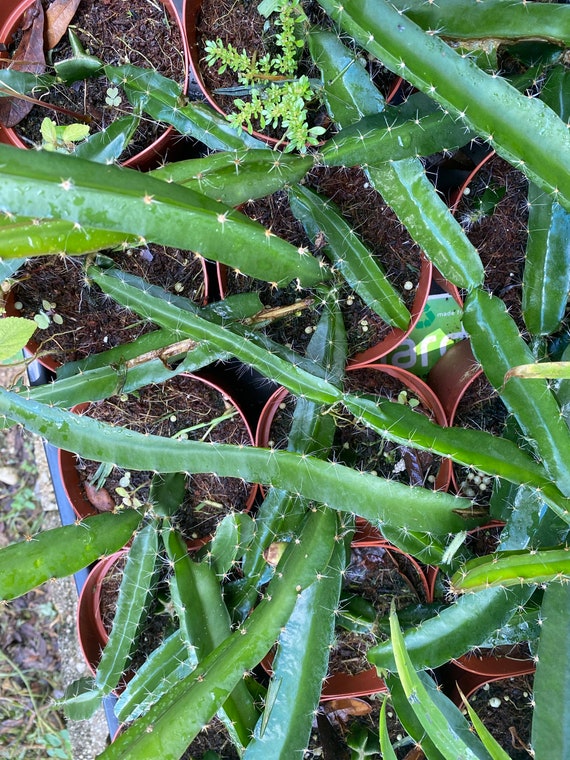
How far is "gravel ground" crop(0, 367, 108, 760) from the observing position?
8.32 ft

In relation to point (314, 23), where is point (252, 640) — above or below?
below

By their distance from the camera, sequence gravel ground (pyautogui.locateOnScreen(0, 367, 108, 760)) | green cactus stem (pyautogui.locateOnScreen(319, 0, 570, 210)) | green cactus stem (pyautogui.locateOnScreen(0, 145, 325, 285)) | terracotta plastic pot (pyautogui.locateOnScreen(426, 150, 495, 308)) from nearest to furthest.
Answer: green cactus stem (pyautogui.locateOnScreen(0, 145, 325, 285)), green cactus stem (pyautogui.locateOnScreen(319, 0, 570, 210)), terracotta plastic pot (pyautogui.locateOnScreen(426, 150, 495, 308)), gravel ground (pyautogui.locateOnScreen(0, 367, 108, 760))

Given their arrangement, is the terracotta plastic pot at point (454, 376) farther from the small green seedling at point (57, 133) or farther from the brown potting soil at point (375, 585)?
the small green seedling at point (57, 133)

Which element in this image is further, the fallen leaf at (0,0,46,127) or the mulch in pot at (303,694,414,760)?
the mulch in pot at (303,694,414,760)

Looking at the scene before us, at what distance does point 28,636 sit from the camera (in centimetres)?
259

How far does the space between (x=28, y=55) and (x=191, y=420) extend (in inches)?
43.6

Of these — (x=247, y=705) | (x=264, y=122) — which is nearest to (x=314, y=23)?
(x=264, y=122)

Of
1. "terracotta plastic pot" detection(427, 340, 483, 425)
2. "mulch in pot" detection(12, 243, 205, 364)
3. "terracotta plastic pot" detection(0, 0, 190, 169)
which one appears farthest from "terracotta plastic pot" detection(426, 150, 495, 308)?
"terracotta plastic pot" detection(0, 0, 190, 169)

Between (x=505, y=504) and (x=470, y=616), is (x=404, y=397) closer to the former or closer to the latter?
(x=505, y=504)

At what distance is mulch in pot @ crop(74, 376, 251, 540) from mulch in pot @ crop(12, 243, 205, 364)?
178mm

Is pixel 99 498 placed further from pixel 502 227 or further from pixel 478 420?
pixel 502 227

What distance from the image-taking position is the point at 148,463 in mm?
1320

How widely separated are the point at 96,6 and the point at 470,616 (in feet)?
5.99

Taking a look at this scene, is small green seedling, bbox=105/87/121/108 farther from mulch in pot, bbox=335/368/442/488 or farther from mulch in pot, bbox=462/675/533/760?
mulch in pot, bbox=462/675/533/760
